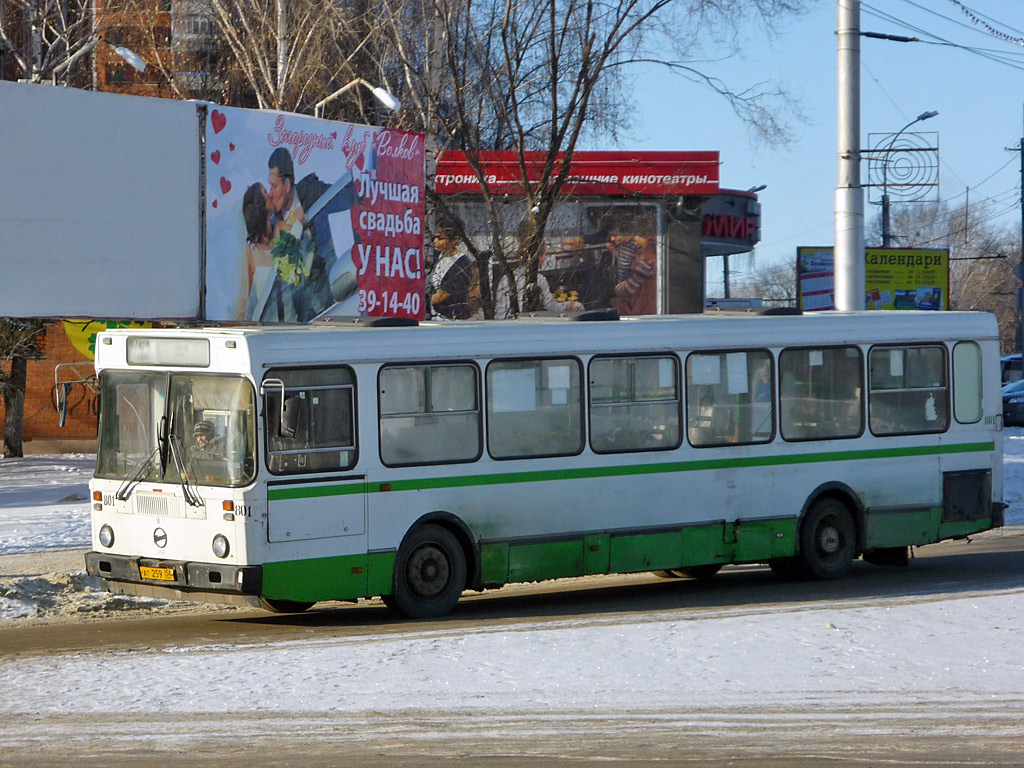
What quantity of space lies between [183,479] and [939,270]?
1616 inches

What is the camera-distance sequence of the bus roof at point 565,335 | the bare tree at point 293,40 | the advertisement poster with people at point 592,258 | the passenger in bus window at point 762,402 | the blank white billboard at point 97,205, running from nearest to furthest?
the bus roof at point 565,335 → the passenger in bus window at point 762,402 → the blank white billboard at point 97,205 → the bare tree at point 293,40 → the advertisement poster with people at point 592,258

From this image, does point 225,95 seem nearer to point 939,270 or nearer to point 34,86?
point 34,86

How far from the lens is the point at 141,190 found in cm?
2058

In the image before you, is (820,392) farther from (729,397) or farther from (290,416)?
(290,416)

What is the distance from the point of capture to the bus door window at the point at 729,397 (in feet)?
44.1

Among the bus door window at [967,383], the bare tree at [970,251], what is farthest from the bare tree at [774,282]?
the bus door window at [967,383]

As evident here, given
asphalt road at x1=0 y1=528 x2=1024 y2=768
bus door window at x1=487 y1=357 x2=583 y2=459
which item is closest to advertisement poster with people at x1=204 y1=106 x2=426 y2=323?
bus door window at x1=487 y1=357 x2=583 y2=459

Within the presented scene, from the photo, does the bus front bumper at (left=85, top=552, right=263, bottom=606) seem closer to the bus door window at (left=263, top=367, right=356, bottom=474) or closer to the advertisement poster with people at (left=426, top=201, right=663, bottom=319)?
the bus door window at (left=263, top=367, right=356, bottom=474)

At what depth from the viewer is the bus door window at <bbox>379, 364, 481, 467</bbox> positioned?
38.7ft

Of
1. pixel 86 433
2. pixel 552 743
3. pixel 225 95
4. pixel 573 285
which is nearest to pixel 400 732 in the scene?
pixel 552 743

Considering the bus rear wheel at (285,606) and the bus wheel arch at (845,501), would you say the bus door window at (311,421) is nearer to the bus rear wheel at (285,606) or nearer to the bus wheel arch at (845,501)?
the bus rear wheel at (285,606)

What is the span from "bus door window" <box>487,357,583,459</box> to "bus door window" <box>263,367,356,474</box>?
4.47ft

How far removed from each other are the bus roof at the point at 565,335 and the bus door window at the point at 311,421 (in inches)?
6.1

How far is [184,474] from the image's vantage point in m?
11.3
